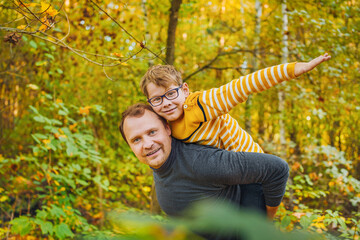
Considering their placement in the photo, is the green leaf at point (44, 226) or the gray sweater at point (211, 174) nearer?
the gray sweater at point (211, 174)

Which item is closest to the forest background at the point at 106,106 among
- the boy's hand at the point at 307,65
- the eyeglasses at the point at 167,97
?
the eyeglasses at the point at 167,97

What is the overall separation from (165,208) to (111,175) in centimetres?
351

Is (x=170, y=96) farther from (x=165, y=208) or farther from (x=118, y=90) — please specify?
(x=118, y=90)

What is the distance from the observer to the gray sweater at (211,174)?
5.11 feet

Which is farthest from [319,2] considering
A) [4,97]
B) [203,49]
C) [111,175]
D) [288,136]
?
[4,97]

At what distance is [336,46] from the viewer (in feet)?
13.1

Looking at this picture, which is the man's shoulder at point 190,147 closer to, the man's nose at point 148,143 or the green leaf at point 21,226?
the man's nose at point 148,143

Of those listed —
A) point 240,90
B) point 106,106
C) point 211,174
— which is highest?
point 106,106

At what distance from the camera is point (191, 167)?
162cm

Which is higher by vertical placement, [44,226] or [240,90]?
[240,90]

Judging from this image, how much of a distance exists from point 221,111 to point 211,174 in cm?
33

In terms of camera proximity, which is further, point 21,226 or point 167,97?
point 21,226

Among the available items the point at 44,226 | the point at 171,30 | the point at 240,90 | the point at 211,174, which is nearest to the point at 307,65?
the point at 240,90

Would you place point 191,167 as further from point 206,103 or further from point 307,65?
point 307,65
